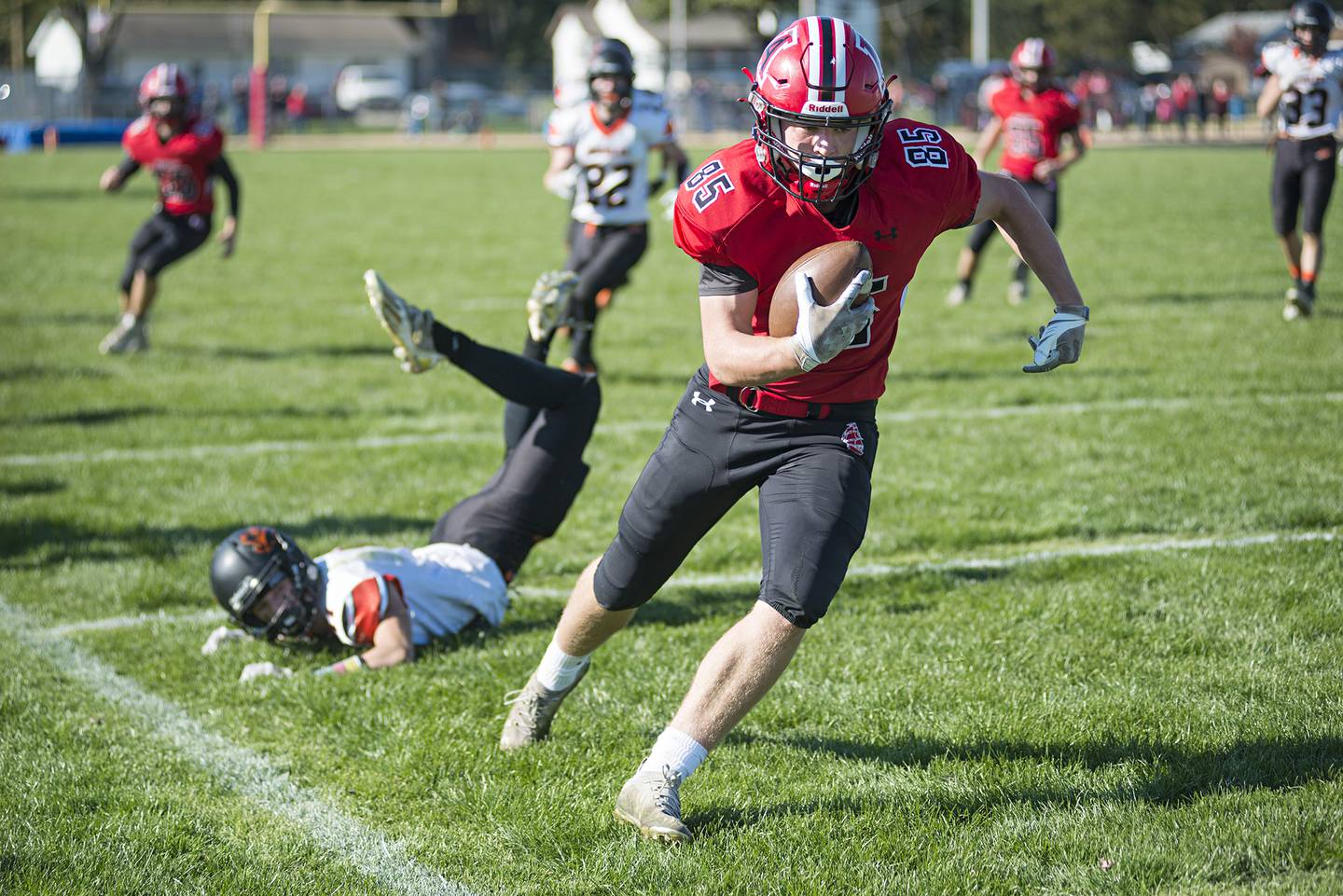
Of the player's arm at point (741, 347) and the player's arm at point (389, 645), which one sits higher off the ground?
the player's arm at point (741, 347)

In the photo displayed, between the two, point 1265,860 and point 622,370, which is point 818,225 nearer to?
point 1265,860

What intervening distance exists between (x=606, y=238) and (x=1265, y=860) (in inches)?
281

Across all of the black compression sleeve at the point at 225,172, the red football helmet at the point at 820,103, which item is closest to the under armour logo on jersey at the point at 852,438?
the red football helmet at the point at 820,103

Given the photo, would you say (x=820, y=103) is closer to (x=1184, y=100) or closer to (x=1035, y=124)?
(x=1035, y=124)

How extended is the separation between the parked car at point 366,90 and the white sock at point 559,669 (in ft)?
199

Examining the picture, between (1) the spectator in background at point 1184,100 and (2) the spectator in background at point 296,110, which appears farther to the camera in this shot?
(2) the spectator in background at point 296,110

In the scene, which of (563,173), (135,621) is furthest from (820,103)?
(563,173)

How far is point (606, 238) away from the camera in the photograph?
31.9ft

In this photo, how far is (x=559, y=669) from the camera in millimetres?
4117

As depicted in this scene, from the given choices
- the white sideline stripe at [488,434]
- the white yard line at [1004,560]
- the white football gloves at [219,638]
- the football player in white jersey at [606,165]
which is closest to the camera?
the white football gloves at [219,638]

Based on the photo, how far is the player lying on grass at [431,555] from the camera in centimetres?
487

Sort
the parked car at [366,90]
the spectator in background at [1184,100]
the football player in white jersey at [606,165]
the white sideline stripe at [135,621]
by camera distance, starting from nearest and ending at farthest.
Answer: the white sideline stripe at [135,621] → the football player in white jersey at [606,165] → the spectator in background at [1184,100] → the parked car at [366,90]

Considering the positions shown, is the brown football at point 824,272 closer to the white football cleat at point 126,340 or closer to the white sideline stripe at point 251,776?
the white sideline stripe at point 251,776

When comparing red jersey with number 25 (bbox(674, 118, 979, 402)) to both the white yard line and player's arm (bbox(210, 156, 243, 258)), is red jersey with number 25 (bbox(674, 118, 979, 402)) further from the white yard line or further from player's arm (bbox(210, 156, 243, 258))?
player's arm (bbox(210, 156, 243, 258))
